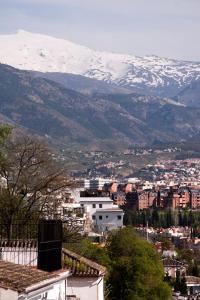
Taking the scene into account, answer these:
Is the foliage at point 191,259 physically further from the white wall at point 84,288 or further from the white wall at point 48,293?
the white wall at point 48,293

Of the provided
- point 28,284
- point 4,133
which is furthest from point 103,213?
point 28,284

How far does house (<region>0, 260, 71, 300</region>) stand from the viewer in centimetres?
1153

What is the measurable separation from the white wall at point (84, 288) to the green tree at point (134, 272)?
15.2 m

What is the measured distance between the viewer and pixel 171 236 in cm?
19088

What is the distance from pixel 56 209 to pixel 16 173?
157 cm

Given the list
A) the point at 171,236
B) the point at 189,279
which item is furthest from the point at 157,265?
the point at 171,236

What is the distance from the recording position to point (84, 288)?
68.4 ft

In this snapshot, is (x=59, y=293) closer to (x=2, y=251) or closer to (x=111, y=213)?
(x=2, y=251)

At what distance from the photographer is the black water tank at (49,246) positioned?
15.4 meters

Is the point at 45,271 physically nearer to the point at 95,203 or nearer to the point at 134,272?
the point at 134,272

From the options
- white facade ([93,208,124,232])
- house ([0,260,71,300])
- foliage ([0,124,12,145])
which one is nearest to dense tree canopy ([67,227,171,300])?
→ foliage ([0,124,12,145])

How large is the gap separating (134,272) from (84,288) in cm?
1854

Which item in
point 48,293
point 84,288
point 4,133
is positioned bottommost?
point 48,293

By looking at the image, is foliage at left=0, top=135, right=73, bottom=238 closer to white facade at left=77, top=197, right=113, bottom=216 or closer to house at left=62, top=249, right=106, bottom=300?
house at left=62, top=249, right=106, bottom=300
